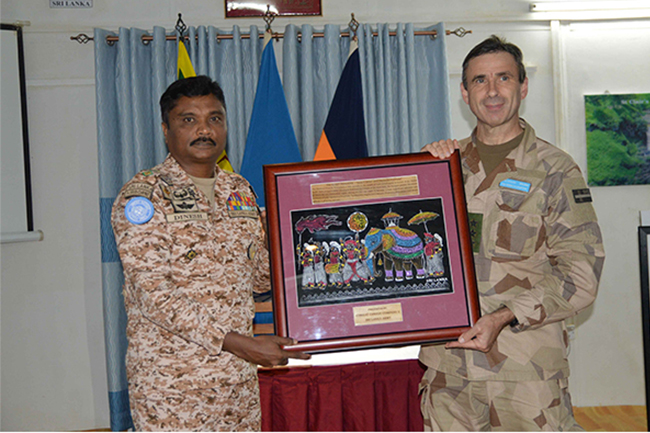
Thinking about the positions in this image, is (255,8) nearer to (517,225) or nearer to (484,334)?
(517,225)

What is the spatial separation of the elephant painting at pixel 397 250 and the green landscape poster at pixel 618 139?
222cm

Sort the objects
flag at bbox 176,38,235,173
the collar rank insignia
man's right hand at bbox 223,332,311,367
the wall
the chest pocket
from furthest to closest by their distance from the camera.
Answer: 1. the wall
2. flag at bbox 176,38,235,173
3. the collar rank insignia
4. the chest pocket
5. man's right hand at bbox 223,332,311,367

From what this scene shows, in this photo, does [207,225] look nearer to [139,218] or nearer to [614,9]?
[139,218]

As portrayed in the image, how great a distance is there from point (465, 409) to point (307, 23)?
251 cm

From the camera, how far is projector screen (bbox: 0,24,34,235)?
2986mm

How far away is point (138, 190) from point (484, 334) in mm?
1161

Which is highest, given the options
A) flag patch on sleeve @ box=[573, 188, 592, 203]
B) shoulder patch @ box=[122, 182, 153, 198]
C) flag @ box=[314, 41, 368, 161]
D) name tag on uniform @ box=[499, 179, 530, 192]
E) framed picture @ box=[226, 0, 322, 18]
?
framed picture @ box=[226, 0, 322, 18]

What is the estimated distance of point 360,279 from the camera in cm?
155

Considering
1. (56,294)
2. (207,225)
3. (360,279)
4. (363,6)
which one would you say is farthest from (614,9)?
(56,294)

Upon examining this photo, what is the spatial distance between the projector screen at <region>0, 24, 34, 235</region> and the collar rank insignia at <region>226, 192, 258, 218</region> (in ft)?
6.46

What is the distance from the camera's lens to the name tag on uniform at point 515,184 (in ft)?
5.38

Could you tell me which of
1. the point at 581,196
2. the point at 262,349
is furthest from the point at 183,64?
the point at 581,196

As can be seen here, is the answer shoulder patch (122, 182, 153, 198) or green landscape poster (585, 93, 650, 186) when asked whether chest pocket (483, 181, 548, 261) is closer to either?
shoulder patch (122, 182, 153, 198)

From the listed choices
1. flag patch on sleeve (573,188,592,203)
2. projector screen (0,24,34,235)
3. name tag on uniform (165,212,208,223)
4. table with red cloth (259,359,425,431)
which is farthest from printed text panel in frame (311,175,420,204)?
projector screen (0,24,34,235)
